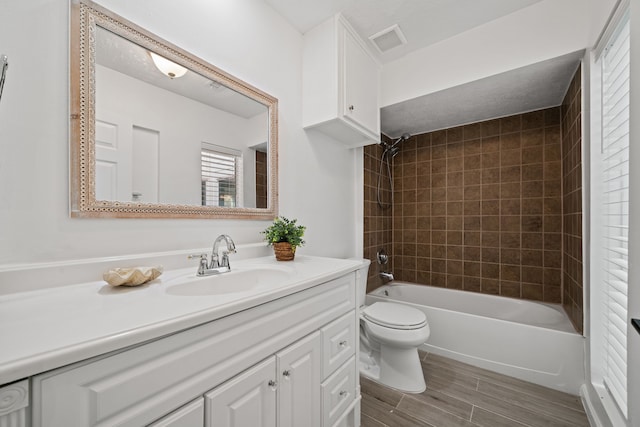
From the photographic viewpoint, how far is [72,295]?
0.78 meters

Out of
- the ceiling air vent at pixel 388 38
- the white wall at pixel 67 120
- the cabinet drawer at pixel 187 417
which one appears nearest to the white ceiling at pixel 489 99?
the ceiling air vent at pixel 388 38

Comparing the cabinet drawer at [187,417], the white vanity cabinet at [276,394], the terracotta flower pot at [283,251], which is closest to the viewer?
the cabinet drawer at [187,417]

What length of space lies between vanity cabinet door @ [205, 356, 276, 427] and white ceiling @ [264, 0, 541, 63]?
1.95 meters

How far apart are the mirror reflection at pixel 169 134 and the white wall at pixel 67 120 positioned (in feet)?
0.35

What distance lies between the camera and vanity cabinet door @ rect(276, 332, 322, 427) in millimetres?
907

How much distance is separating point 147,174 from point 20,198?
374 millimetres

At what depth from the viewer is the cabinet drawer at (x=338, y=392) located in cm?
112

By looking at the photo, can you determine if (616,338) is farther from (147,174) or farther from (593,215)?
(147,174)

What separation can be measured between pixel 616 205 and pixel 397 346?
139cm

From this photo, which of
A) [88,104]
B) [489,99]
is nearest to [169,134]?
[88,104]

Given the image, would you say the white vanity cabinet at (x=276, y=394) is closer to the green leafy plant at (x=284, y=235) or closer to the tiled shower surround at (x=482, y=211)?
the green leafy plant at (x=284, y=235)

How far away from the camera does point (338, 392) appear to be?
1210 millimetres

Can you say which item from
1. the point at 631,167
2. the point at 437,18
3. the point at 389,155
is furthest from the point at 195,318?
the point at 389,155

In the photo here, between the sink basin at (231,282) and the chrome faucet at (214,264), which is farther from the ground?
the chrome faucet at (214,264)
